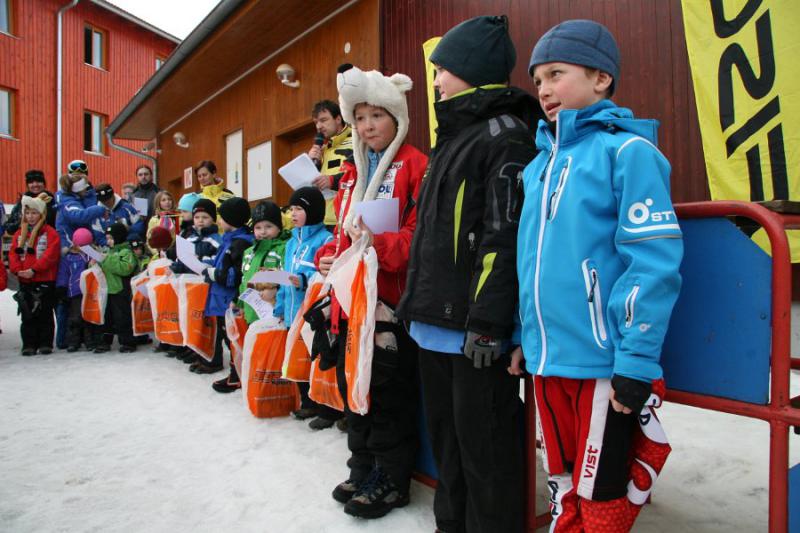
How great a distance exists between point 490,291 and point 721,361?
0.65 m

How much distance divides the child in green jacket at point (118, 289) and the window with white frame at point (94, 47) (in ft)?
48.1

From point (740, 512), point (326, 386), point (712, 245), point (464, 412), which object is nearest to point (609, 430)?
point (464, 412)

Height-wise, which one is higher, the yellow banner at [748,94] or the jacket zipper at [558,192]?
the yellow banner at [748,94]

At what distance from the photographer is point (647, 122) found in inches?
56.4

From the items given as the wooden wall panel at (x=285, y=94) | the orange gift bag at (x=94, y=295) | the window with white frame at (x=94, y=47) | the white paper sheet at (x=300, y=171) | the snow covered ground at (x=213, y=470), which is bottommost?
the snow covered ground at (x=213, y=470)

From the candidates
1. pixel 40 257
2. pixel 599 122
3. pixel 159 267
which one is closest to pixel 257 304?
pixel 159 267

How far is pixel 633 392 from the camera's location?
123cm

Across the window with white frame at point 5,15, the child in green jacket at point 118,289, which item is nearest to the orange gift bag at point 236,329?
the child in green jacket at point 118,289

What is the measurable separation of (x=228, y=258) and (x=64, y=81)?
1633 cm

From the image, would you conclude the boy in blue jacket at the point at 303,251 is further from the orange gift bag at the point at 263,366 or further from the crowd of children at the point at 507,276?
the crowd of children at the point at 507,276

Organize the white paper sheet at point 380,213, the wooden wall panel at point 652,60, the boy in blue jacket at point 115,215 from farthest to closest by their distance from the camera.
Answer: the boy in blue jacket at point 115,215
the wooden wall panel at point 652,60
the white paper sheet at point 380,213

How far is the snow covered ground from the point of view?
7.07 ft

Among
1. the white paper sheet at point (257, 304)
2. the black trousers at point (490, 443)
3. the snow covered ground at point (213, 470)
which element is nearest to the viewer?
the black trousers at point (490, 443)

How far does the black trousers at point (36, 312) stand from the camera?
5.78 meters
